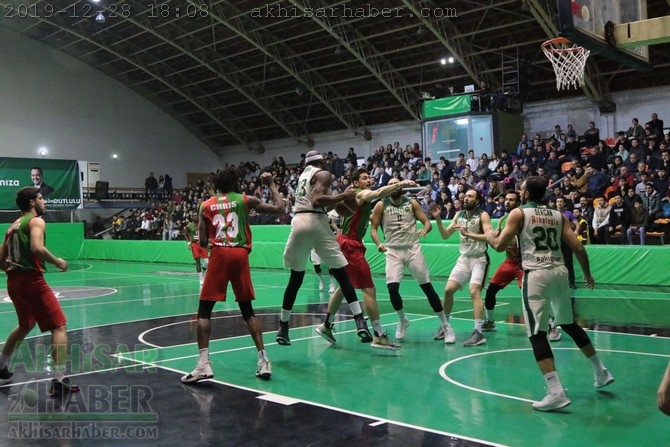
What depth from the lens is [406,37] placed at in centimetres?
2986

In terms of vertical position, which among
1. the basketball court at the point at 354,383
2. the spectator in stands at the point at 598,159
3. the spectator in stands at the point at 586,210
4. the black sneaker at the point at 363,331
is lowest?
the basketball court at the point at 354,383

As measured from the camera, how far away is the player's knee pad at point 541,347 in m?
5.71

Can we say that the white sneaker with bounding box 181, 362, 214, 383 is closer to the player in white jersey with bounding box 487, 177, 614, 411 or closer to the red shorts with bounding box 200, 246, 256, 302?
the red shorts with bounding box 200, 246, 256, 302

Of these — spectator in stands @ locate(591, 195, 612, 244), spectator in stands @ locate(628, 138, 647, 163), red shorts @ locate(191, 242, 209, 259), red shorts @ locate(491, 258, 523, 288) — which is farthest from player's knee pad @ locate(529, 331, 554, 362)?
spectator in stands @ locate(628, 138, 647, 163)

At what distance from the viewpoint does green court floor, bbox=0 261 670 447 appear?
527 centimetres

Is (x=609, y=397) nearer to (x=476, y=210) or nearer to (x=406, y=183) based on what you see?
(x=406, y=183)

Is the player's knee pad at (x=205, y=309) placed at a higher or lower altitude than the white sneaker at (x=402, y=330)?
higher

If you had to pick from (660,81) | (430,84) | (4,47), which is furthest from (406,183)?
(4,47)

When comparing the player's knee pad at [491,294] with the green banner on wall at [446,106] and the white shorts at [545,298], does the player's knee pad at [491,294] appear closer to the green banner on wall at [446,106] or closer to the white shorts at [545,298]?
the white shorts at [545,298]

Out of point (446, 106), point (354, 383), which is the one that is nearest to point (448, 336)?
point (354, 383)

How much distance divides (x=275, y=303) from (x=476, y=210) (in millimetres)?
5382

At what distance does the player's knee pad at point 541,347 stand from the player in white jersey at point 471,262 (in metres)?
2.71

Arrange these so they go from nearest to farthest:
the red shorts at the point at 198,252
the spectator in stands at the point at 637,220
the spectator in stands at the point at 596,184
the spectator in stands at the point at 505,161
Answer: the red shorts at the point at 198,252, the spectator in stands at the point at 637,220, the spectator in stands at the point at 596,184, the spectator in stands at the point at 505,161

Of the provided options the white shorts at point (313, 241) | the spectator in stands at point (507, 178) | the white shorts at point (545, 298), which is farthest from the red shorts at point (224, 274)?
the spectator in stands at point (507, 178)
